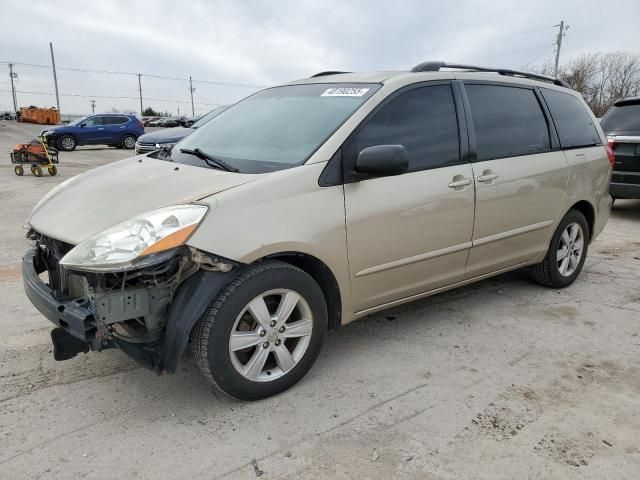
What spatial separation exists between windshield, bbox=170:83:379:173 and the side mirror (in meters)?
0.27

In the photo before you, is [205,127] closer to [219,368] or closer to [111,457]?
[219,368]

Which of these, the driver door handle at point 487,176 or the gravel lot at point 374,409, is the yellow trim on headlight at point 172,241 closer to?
the gravel lot at point 374,409

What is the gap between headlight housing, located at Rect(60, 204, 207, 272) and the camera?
2316 mm

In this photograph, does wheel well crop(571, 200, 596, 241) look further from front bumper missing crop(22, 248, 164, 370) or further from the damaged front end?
front bumper missing crop(22, 248, 164, 370)

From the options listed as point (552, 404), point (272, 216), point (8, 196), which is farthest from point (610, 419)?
point (8, 196)

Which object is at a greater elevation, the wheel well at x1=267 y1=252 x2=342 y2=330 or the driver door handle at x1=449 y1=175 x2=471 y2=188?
the driver door handle at x1=449 y1=175 x2=471 y2=188

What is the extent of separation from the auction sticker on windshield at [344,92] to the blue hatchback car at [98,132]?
20919 mm

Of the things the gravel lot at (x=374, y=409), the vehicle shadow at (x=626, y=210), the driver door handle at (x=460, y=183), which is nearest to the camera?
the gravel lot at (x=374, y=409)

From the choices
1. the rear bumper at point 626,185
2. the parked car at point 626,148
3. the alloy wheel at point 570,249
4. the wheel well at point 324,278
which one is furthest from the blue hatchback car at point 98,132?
the wheel well at point 324,278

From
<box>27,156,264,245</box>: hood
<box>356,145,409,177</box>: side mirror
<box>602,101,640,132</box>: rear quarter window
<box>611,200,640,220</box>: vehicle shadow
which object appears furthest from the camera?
<box>611,200,640,220</box>: vehicle shadow

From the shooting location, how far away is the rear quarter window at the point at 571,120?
172 inches

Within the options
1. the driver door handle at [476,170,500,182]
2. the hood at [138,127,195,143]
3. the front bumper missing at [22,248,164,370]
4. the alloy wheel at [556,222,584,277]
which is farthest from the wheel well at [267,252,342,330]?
the hood at [138,127,195,143]

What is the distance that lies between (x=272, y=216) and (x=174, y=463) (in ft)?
4.00

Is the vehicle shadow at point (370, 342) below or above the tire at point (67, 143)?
below
